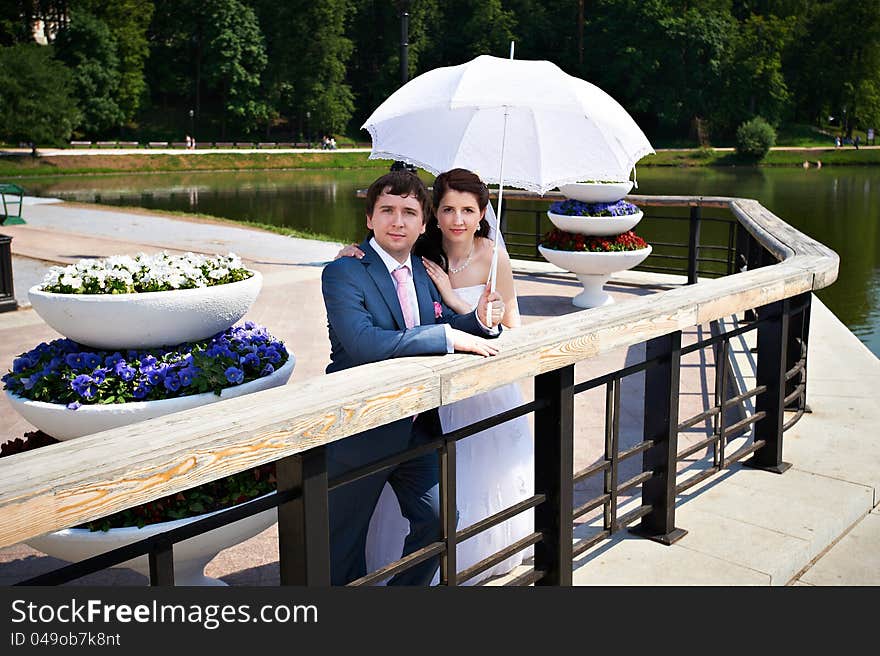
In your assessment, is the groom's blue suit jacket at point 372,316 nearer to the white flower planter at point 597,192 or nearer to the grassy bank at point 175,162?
the white flower planter at point 597,192

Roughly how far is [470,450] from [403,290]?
0.72 meters

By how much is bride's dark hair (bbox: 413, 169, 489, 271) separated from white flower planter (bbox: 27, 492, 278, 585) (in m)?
1.17

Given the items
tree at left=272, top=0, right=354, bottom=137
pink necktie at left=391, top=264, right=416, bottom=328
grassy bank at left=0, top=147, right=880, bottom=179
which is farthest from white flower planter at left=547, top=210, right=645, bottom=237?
tree at left=272, top=0, right=354, bottom=137

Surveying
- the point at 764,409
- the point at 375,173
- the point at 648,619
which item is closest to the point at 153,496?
the point at 648,619

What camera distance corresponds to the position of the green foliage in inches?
2552

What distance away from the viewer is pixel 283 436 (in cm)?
205

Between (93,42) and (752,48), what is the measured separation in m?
49.5

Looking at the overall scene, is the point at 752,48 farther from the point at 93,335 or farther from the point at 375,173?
Result: the point at 93,335

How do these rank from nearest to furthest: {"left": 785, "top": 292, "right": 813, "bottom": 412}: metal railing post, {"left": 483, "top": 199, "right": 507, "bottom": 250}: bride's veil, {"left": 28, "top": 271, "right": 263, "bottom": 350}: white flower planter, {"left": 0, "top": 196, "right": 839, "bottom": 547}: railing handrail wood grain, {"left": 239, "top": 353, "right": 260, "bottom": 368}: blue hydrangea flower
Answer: {"left": 0, "top": 196, "right": 839, "bottom": 547}: railing handrail wood grain, {"left": 28, "top": 271, "right": 263, "bottom": 350}: white flower planter, {"left": 239, "top": 353, "right": 260, "bottom": 368}: blue hydrangea flower, {"left": 483, "top": 199, "right": 507, "bottom": 250}: bride's veil, {"left": 785, "top": 292, "right": 813, "bottom": 412}: metal railing post

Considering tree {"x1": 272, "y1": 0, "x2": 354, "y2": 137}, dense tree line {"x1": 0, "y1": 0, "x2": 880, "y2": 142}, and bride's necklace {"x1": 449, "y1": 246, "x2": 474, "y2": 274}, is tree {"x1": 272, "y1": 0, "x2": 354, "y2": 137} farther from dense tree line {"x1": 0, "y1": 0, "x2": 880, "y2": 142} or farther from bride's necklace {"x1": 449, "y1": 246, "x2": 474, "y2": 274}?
bride's necklace {"x1": 449, "y1": 246, "x2": 474, "y2": 274}

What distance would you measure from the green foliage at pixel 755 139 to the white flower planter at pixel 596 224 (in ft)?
196

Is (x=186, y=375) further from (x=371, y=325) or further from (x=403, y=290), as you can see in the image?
(x=403, y=290)

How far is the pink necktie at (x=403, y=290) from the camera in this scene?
313 centimetres

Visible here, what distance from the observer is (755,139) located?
64.8m
